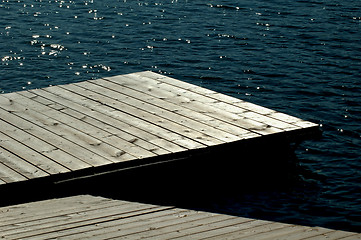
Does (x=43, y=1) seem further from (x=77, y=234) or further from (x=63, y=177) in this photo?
(x=77, y=234)

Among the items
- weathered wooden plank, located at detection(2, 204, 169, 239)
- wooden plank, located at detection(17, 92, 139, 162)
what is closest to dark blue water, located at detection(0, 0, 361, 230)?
wooden plank, located at detection(17, 92, 139, 162)

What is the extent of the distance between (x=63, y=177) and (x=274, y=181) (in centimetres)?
413

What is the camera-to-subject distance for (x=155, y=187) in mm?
12586

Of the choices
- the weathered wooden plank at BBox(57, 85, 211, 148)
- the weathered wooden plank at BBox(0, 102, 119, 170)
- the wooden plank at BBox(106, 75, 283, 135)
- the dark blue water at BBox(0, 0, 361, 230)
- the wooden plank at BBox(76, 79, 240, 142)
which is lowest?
the dark blue water at BBox(0, 0, 361, 230)

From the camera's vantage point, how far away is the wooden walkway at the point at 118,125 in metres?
11.8

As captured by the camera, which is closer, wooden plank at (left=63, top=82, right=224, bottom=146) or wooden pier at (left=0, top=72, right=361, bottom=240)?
wooden pier at (left=0, top=72, right=361, bottom=240)

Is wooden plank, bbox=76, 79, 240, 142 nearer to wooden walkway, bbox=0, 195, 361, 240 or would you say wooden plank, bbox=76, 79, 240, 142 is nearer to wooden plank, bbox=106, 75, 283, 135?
wooden plank, bbox=106, 75, 283, 135

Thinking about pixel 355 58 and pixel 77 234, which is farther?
pixel 355 58

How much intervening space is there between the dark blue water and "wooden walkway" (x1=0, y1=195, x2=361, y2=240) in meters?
2.45

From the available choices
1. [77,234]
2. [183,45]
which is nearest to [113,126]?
[77,234]

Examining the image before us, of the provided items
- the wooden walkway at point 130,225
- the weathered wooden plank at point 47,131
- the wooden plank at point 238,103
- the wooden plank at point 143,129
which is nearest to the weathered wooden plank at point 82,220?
the wooden walkway at point 130,225

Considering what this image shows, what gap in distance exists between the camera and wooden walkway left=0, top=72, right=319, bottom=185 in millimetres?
11836

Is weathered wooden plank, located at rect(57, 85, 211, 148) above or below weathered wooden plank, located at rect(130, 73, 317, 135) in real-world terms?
below

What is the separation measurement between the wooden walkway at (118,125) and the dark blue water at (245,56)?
121cm
